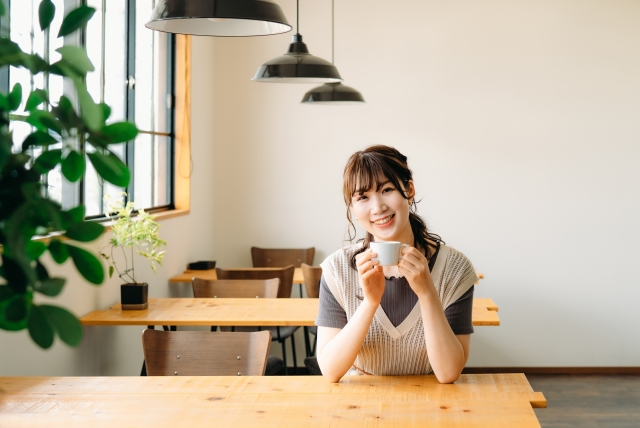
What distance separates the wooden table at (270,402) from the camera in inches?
64.7

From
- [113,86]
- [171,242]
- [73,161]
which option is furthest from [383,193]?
[171,242]

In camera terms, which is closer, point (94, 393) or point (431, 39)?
point (94, 393)

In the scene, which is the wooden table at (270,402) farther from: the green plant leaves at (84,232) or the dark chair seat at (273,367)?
the dark chair seat at (273,367)

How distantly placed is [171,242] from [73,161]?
3804 millimetres

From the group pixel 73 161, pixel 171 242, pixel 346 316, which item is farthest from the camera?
pixel 171 242

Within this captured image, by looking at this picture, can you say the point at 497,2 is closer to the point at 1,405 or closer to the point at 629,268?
the point at 629,268

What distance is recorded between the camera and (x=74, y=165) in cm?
69

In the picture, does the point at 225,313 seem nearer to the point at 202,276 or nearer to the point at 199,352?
the point at 199,352

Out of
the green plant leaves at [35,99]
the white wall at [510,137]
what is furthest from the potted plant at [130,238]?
the green plant leaves at [35,99]

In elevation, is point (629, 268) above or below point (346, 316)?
below

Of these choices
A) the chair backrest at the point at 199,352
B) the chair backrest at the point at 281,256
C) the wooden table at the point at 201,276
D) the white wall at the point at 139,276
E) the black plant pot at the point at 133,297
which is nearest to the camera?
the chair backrest at the point at 199,352

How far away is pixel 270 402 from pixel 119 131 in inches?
48.9

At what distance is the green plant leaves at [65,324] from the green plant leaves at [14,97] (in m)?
0.20

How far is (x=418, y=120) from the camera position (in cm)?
536
